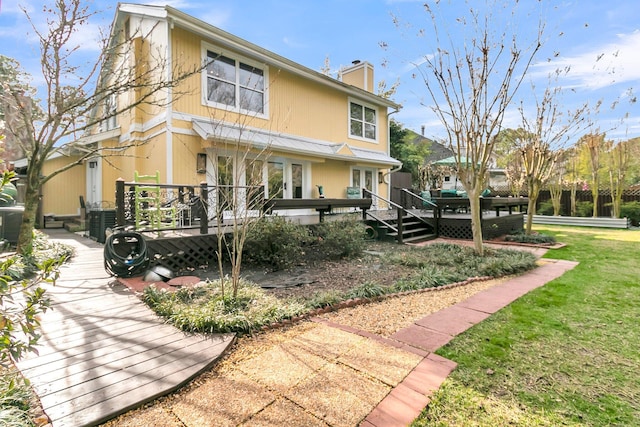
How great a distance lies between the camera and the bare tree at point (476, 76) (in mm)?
6836

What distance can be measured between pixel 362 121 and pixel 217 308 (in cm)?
1274

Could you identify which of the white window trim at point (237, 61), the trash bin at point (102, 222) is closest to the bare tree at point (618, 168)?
the white window trim at point (237, 61)

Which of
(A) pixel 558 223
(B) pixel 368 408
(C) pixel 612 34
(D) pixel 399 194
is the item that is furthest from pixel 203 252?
(A) pixel 558 223

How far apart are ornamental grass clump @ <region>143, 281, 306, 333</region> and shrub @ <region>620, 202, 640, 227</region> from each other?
18.3m

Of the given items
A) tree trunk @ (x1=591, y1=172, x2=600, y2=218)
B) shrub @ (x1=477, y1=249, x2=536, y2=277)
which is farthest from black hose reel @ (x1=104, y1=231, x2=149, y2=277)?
tree trunk @ (x1=591, y1=172, x2=600, y2=218)

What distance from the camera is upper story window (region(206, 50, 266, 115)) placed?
30.6 ft

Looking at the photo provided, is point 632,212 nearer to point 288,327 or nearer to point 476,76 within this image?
point 476,76

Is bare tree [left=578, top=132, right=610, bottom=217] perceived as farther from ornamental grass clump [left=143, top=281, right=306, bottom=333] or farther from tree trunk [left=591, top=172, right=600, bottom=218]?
ornamental grass clump [left=143, top=281, right=306, bottom=333]

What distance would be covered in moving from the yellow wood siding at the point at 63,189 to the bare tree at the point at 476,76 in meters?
13.8

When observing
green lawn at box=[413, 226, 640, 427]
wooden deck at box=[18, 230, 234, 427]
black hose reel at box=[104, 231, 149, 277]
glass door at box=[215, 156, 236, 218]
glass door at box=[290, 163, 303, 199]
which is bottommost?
green lawn at box=[413, 226, 640, 427]

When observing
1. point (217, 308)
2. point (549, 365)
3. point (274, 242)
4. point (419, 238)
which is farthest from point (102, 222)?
point (549, 365)

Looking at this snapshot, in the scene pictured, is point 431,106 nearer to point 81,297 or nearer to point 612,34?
point 612,34

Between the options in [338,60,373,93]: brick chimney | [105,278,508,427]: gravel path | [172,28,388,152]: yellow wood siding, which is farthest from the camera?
[338,60,373,93]: brick chimney

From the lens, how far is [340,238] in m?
7.05
